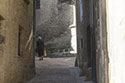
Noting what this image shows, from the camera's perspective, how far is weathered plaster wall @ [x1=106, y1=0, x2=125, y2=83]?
1851 mm

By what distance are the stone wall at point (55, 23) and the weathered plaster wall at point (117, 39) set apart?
689 inches

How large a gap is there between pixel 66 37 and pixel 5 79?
→ 48.0ft

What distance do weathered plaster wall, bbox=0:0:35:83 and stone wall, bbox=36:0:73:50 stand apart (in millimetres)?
10641

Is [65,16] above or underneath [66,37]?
above

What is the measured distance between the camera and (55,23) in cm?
2170

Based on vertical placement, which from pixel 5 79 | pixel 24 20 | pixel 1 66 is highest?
pixel 24 20

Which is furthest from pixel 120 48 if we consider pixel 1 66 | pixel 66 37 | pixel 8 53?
pixel 66 37

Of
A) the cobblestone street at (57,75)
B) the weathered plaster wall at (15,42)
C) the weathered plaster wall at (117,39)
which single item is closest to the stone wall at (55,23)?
the cobblestone street at (57,75)

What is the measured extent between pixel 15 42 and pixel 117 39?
18.4ft

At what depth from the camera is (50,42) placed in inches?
826

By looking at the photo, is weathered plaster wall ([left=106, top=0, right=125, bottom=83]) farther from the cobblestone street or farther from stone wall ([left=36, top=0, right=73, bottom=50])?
stone wall ([left=36, top=0, right=73, bottom=50])

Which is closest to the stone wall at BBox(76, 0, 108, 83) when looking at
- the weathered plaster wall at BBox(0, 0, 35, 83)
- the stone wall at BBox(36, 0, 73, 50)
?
the weathered plaster wall at BBox(0, 0, 35, 83)

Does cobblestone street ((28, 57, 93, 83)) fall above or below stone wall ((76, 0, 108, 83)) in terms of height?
below

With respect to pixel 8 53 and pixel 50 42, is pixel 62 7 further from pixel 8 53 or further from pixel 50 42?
pixel 8 53
